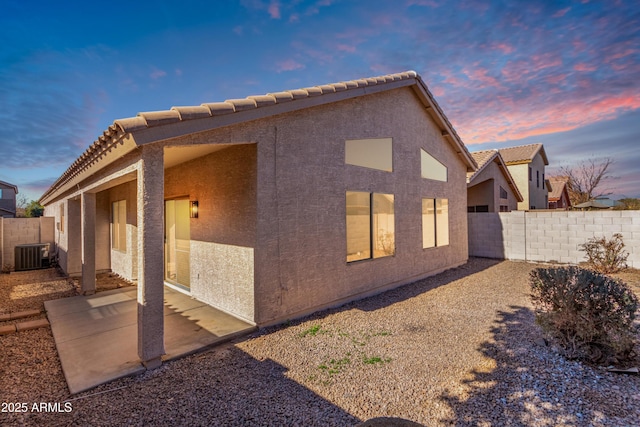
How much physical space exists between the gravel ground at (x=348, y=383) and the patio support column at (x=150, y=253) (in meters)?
0.40

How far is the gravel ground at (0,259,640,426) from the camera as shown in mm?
3205

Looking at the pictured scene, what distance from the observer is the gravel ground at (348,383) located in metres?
3.21

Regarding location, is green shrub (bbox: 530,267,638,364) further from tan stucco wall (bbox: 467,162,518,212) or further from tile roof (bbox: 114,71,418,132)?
tan stucco wall (bbox: 467,162,518,212)

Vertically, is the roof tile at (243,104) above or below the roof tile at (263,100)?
below

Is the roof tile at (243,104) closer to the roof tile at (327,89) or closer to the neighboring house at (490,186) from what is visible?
the roof tile at (327,89)

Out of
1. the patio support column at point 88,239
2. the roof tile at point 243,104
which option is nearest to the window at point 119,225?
the patio support column at point 88,239

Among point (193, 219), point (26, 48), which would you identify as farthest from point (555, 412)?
point (26, 48)

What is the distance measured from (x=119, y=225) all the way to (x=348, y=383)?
33.5 ft

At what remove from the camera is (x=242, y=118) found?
4.95 meters

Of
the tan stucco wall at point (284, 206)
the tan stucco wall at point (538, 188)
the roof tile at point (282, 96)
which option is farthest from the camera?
the tan stucco wall at point (538, 188)

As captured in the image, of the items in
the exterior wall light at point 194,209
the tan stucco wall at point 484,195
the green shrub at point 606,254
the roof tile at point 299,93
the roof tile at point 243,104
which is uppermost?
the roof tile at point 299,93

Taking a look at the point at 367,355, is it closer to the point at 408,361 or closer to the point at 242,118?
the point at 408,361

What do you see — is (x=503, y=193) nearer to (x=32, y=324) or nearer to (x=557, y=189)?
(x=557, y=189)

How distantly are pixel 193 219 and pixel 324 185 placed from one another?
345cm
